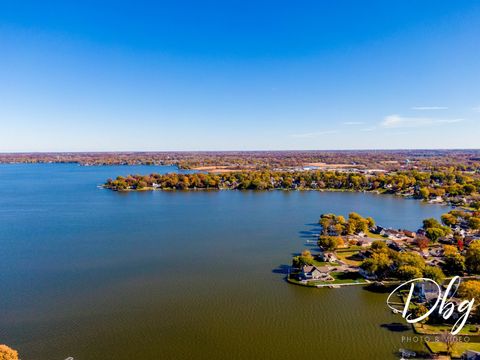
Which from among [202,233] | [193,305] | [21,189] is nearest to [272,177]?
[202,233]

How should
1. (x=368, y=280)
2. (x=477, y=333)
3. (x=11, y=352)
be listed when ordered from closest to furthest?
(x=11, y=352) < (x=477, y=333) < (x=368, y=280)

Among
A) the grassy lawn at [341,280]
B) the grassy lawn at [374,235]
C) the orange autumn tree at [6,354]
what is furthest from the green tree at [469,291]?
the orange autumn tree at [6,354]

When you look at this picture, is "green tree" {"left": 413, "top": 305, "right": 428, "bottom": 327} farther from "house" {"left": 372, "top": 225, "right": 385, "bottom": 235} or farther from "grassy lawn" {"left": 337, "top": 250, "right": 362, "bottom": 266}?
"house" {"left": 372, "top": 225, "right": 385, "bottom": 235}

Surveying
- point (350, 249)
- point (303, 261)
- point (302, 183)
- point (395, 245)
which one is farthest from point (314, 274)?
point (302, 183)

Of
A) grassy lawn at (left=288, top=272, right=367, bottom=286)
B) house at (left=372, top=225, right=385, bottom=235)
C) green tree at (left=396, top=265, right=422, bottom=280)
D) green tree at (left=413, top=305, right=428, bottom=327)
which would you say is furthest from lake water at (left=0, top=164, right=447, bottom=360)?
house at (left=372, top=225, right=385, bottom=235)

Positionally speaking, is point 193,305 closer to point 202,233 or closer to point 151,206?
point 202,233
